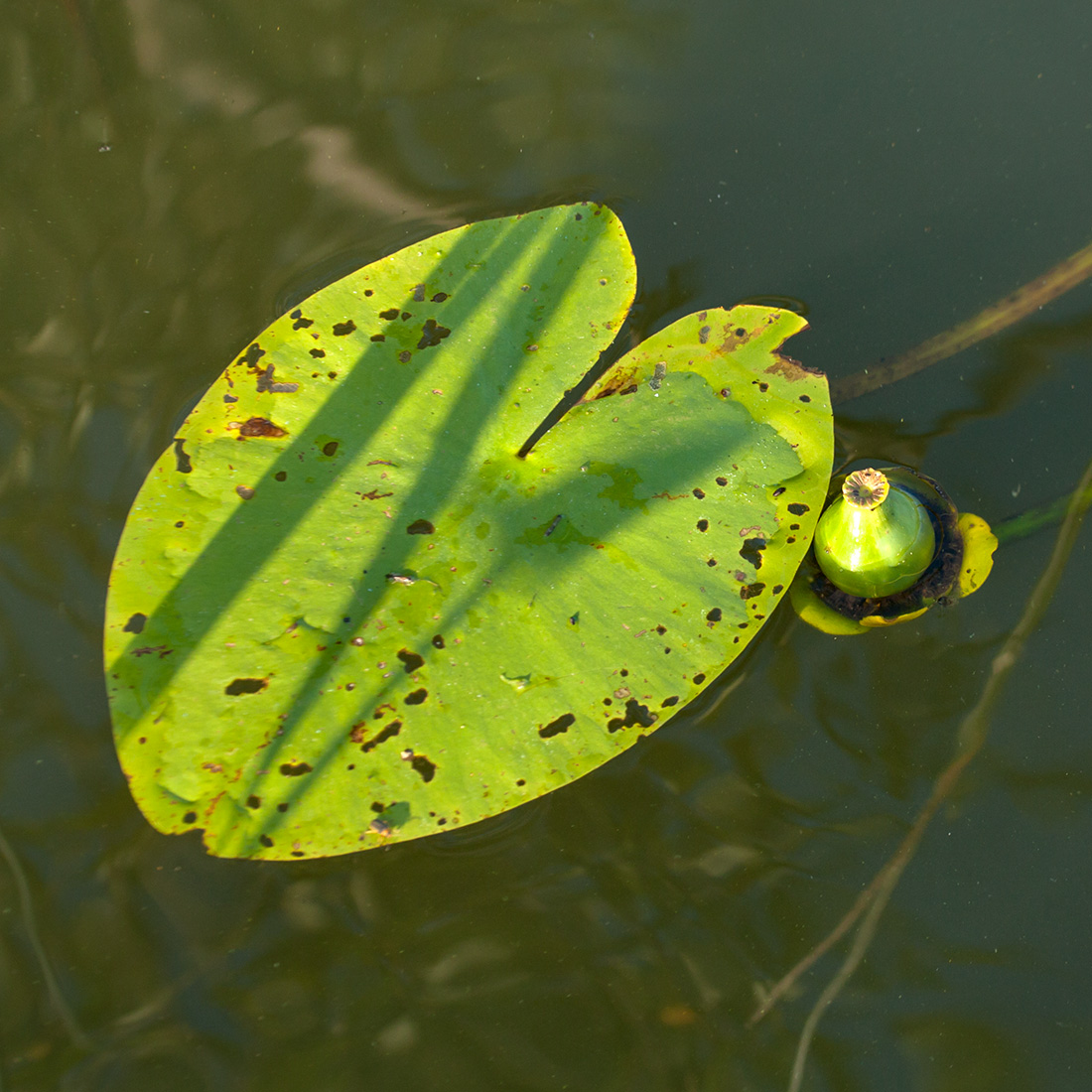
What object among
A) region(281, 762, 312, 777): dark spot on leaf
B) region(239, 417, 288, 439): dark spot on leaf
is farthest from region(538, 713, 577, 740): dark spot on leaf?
region(239, 417, 288, 439): dark spot on leaf

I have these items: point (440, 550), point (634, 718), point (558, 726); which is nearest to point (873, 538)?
point (634, 718)

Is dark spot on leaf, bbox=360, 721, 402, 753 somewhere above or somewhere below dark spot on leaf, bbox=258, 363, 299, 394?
below

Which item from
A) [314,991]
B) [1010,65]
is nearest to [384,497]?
[314,991]

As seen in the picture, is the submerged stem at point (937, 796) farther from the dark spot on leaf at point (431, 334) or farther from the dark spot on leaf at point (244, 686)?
the dark spot on leaf at point (431, 334)

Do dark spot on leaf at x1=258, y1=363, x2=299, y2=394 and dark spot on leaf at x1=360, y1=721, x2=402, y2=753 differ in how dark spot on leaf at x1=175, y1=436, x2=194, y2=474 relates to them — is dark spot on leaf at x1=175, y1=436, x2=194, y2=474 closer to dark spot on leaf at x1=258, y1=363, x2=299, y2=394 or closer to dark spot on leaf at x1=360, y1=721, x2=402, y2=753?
dark spot on leaf at x1=258, y1=363, x2=299, y2=394

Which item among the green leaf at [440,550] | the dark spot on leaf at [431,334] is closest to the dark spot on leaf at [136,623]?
the green leaf at [440,550]

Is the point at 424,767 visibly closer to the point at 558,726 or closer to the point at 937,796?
the point at 558,726

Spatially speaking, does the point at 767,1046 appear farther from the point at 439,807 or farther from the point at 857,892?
the point at 439,807
